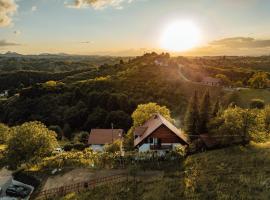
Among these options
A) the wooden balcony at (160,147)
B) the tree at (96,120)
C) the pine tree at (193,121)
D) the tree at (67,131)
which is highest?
the pine tree at (193,121)

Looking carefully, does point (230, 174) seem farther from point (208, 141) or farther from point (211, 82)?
point (211, 82)

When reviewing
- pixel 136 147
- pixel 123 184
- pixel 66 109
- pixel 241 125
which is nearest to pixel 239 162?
pixel 241 125

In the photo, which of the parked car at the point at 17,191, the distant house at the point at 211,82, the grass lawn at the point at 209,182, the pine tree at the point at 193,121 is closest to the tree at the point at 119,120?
the distant house at the point at 211,82

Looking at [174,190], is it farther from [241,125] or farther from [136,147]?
[136,147]

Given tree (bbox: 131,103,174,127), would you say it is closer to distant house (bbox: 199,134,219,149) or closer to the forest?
distant house (bbox: 199,134,219,149)

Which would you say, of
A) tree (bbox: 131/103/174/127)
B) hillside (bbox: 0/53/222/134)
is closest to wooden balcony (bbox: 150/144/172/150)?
tree (bbox: 131/103/174/127)

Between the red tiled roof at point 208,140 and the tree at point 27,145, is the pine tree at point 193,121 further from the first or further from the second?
the tree at point 27,145

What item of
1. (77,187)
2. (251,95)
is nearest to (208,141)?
(77,187)
